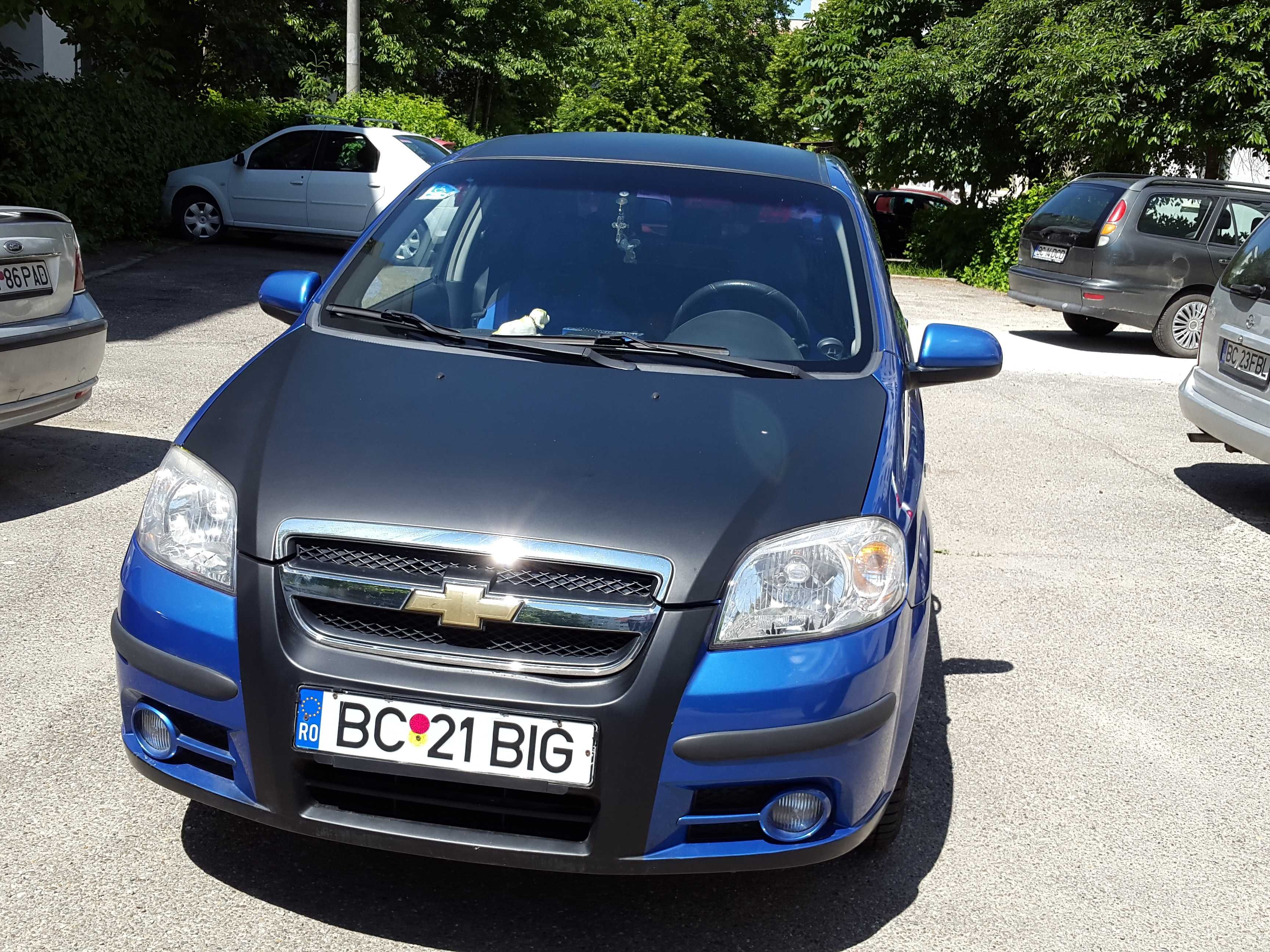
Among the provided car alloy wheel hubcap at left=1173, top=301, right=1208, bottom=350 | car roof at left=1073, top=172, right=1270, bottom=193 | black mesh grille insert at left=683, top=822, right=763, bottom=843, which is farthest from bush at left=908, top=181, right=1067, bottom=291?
black mesh grille insert at left=683, top=822, right=763, bottom=843

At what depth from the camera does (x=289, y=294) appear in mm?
3920

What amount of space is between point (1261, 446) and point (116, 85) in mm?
13580

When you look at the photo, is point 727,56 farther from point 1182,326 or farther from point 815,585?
point 815,585

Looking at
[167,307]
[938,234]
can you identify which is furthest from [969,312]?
[167,307]

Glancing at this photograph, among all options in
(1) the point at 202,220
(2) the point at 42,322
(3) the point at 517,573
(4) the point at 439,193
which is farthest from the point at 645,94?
(3) the point at 517,573

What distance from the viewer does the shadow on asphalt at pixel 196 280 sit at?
10562 millimetres

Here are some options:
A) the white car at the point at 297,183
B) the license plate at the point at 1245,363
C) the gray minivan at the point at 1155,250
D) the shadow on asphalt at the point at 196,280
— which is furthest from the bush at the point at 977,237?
the license plate at the point at 1245,363

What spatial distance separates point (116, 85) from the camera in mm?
15367

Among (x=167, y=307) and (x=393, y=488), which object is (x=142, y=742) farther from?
(x=167, y=307)

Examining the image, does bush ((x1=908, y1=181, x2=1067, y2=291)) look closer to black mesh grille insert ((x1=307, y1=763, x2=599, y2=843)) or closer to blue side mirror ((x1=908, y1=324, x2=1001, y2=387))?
blue side mirror ((x1=908, y1=324, x2=1001, y2=387))

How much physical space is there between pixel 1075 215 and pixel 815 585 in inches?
462

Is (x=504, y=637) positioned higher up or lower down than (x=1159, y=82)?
lower down

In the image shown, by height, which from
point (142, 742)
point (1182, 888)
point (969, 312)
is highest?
point (142, 742)

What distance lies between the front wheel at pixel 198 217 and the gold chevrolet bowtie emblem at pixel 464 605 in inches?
591
